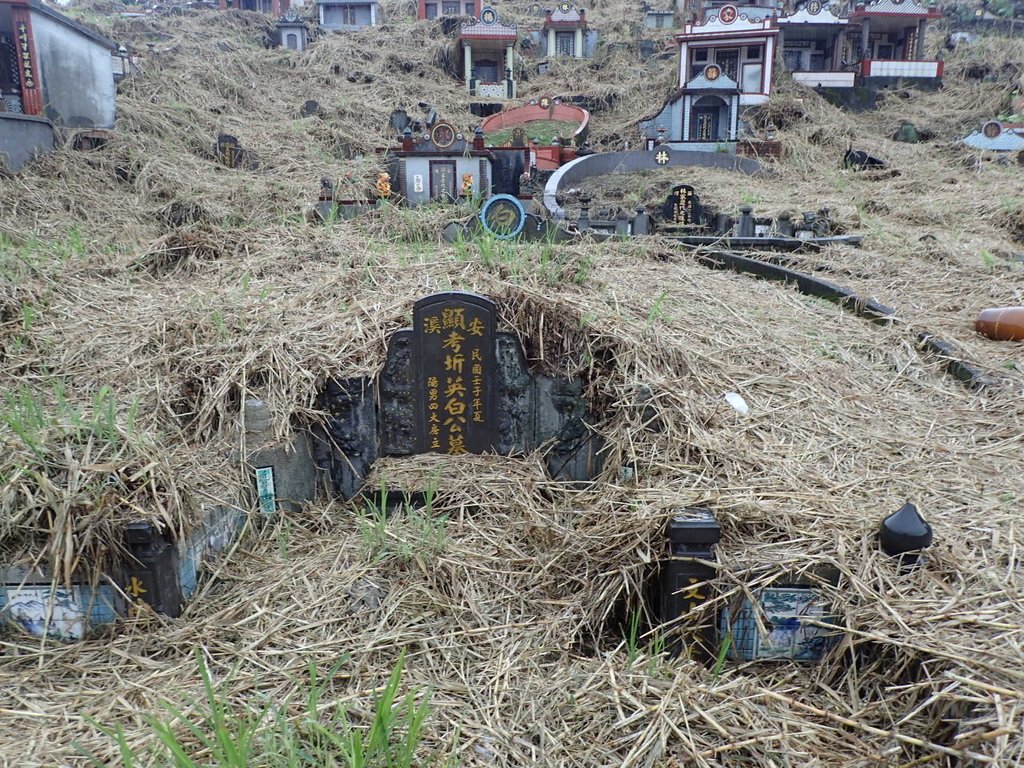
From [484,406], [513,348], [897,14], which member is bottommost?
[484,406]

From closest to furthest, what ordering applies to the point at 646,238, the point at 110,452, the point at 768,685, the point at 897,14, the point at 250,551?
1. the point at 768,685
2. the point at 110,452
3. the point at 250,551
4. the point at 646,238
5. the point at 897,14

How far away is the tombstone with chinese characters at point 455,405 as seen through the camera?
13.9 feet

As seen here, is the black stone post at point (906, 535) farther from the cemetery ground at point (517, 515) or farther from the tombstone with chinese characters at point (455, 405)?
the tombstone with chinese characters at point (455, 405)

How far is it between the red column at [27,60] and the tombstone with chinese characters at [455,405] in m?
12.1

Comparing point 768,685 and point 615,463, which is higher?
point 615,463

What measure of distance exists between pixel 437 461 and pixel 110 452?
1.74 metres

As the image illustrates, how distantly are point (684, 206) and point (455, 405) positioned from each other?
841 cm

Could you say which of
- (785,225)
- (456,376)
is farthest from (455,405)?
(785,225)

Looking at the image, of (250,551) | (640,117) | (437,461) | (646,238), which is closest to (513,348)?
(437,461)

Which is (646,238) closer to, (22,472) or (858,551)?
(858,551)

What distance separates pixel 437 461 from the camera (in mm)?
4328

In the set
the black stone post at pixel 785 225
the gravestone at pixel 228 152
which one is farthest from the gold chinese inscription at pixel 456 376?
the gravestone at pixel 228 152

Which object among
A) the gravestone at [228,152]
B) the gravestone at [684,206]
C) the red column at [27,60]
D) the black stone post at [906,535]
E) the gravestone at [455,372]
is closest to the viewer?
the black stone post at [906,535]

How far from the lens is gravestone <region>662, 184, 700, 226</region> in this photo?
1161cm
